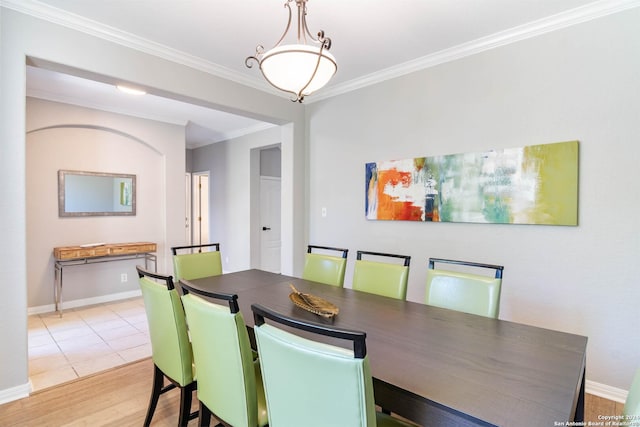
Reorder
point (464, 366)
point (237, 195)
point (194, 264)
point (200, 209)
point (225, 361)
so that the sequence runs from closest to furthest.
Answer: point (464, 366), point (225, 361), point (194, 264), point (237, 195), point (200, 209)

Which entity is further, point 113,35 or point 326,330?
point 113,35

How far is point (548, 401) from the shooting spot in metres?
0.95

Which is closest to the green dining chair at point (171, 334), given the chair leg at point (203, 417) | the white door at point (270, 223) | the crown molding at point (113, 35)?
the chair leg at point (203, 417)

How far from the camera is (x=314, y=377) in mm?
984

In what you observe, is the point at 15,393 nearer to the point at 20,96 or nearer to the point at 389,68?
the point at 20,96


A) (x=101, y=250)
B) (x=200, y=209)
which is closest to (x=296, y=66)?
(x=101, y=250)

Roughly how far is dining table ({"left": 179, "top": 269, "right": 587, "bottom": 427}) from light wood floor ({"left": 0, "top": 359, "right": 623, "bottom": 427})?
103 centimetres

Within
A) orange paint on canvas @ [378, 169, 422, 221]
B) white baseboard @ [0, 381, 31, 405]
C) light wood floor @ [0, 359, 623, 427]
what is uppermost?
orange paint on canvas @ [378, 169, 422, 221]

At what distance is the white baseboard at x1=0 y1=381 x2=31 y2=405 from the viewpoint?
217 cm

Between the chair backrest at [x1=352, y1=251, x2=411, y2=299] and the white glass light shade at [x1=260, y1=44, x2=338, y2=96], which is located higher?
the white glass light shade at [x1=260, y1=44, x2=338, y2=96]

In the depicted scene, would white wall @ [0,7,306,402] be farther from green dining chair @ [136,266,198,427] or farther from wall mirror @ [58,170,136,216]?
wall mirror @ [58,170,136,216]

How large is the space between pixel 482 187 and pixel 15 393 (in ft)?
12.2

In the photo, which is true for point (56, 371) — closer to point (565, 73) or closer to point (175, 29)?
point (175, 29)

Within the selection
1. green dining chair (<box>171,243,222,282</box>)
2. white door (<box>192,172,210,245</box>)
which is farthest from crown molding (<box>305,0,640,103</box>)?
white door (<box>192,172,210,245</box>)
